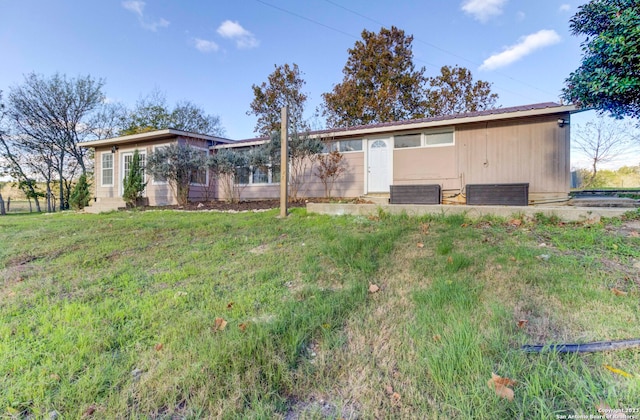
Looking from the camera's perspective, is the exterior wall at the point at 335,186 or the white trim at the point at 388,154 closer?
the white trim at the point at 388,154

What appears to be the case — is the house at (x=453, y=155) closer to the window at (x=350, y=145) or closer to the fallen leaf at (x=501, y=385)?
the window at (x=350, y=145)

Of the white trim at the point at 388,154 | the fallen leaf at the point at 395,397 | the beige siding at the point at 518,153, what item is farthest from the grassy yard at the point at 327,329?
the white trim at the point at 388,154

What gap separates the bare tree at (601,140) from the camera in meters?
13.9

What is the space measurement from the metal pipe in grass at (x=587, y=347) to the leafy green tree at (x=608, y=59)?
4.42 m

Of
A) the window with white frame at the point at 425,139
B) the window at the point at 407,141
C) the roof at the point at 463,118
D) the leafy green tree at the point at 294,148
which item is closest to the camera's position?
the roof at the point at 463,118

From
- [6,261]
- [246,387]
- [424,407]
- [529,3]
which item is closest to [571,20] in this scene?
[529,3]

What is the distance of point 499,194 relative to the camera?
636 cm

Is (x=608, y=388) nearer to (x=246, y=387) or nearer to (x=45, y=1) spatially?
(x=246, y=387)

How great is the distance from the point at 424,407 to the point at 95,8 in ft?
40.3

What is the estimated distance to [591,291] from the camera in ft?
7.18

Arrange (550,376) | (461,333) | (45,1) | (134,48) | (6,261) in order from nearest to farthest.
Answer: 1. (550,376)
2. (461,333)
3. (6,261)
4. (45,1)
5. (134,48)

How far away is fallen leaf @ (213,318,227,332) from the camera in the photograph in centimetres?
192

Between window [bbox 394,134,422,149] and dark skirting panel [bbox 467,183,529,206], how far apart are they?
235cm

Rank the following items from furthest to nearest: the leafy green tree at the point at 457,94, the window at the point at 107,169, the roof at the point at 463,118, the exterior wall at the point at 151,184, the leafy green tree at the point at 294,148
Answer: the leafy green tree at the point at 457,94
the window at the point at 107,169
the exterior wall at the point at 151,184
the leafy green tree at the point at 294,148
the roof at the point at 463,118
